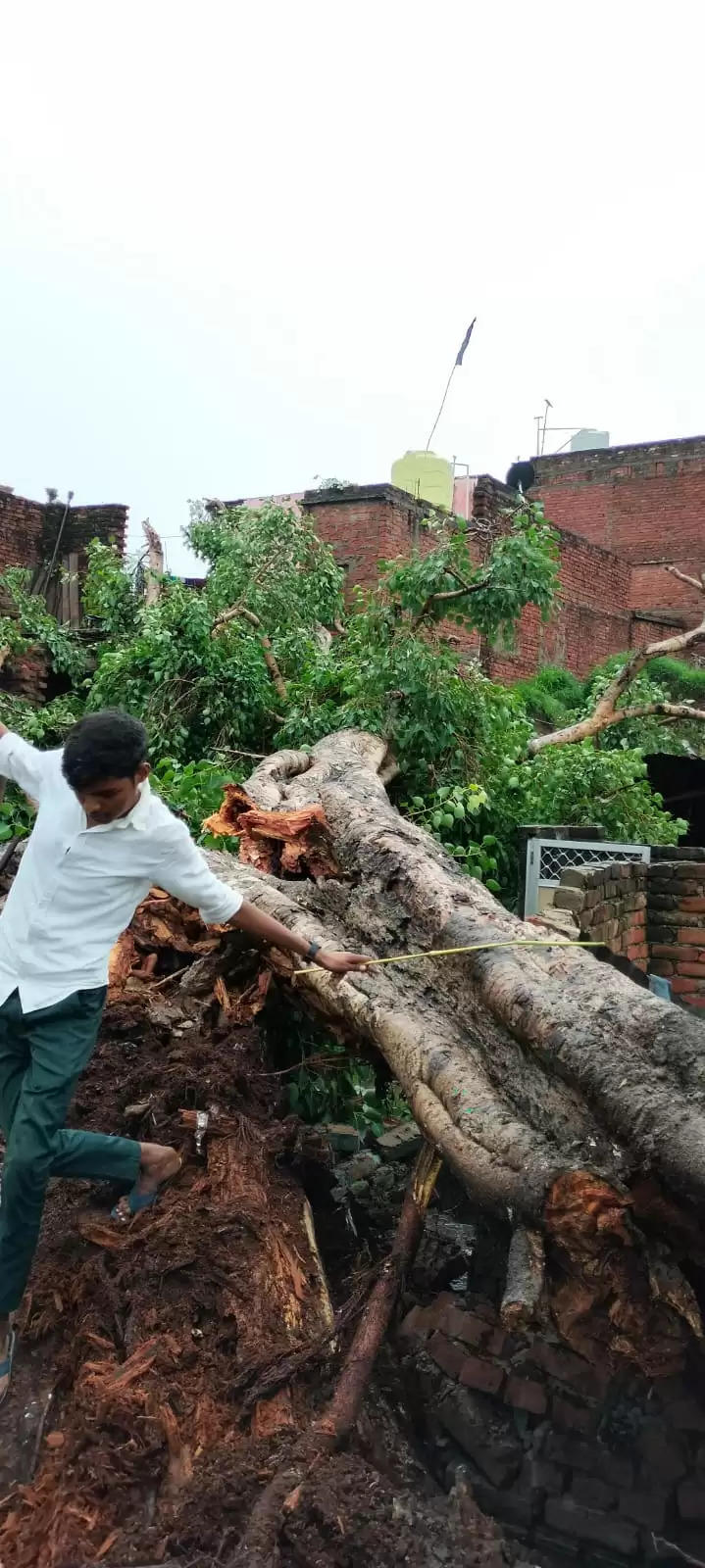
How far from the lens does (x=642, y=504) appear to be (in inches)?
A: 816

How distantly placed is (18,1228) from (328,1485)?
0.85 meters

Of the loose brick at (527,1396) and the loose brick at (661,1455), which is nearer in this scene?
the loose brick at (661,1455)

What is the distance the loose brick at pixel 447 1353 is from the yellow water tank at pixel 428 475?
16.9m

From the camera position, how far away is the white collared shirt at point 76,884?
2.40 meters

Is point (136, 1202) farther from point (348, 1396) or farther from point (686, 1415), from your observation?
point (686, 1415)

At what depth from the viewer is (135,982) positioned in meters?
3.65

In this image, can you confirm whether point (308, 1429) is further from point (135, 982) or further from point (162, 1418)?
point (135, 982)

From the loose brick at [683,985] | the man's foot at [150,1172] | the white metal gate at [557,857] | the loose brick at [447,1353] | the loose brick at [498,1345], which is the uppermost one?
the white metal gate at [557,857]

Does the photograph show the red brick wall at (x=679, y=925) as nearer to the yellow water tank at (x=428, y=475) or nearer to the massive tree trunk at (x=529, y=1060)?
the massive tree trunk at (x=529, y=1060)

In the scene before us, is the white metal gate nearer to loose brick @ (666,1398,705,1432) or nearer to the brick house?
loose brick @ (666,1398,705,1432)

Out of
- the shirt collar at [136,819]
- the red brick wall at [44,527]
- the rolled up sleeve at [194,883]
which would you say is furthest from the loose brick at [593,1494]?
the red brick wall at [44,527]

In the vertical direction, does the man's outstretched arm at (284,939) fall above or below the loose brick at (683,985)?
above

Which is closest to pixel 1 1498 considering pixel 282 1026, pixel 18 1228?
pixel 18 1228

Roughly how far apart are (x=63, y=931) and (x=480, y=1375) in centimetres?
132
